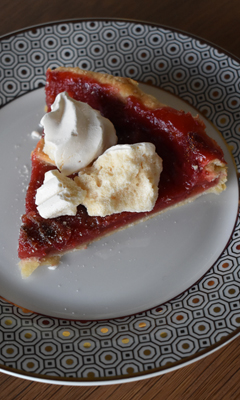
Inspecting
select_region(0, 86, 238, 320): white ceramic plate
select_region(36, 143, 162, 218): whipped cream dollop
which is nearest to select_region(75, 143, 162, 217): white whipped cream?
select_region(36, 143, 162, 218): whipped cream dollop

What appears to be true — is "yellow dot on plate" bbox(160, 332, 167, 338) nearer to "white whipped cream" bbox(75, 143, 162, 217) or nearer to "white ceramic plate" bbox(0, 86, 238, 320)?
"white ceramic plate" bbox(0, 86, 238, 320)

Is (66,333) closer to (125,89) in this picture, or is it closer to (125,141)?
(125,141)

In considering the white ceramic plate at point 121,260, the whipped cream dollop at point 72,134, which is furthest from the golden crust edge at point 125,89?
the white ceramic plate at point 121,260

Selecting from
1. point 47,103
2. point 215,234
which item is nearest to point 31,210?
point 47,103

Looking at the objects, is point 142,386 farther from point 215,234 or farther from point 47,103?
point 47,103

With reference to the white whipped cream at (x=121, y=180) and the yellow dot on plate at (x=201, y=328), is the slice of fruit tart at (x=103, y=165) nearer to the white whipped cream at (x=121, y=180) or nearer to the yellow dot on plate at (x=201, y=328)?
the white whipped cream at (x=121, y=180)

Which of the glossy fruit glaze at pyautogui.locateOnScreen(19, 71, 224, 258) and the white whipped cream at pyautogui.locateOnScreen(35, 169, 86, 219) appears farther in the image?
the glossy fruit glaze at pyautogui.locateOnScreen(19, 71, 224, 258)
